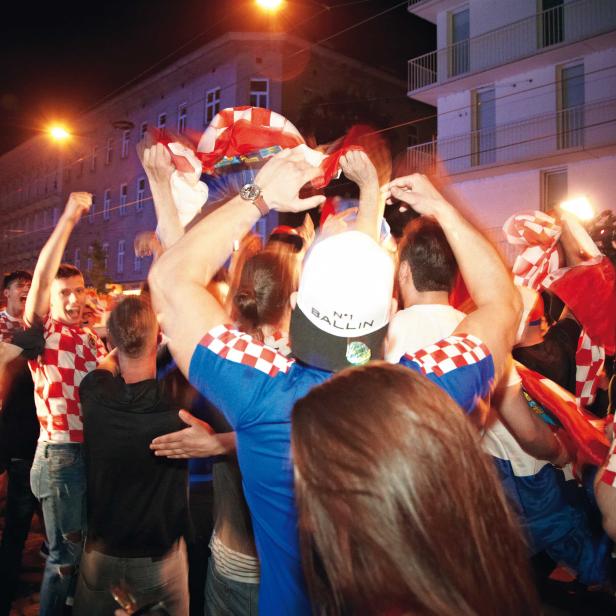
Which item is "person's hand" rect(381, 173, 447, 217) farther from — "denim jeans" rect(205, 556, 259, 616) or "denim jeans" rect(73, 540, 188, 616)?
"denim jeans" rect(73, 540, 188, 616)

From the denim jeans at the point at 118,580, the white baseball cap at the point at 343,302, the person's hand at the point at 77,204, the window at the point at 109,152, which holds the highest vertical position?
the window at the point at 109,152

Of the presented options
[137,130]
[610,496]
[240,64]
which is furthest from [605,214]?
[137,130]

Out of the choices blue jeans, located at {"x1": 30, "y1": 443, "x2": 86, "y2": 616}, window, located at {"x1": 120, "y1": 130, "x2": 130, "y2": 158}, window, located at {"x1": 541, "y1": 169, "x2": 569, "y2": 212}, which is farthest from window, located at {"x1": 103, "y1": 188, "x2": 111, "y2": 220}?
blue jeans, located at {"x1": 30, "y1": 443, "x2": 86, "y2": 616}

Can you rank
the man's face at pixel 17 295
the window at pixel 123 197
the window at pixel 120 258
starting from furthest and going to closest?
1. the window at pixel 120 258
2. the window at pixel 123 197
3. the man's face at pixel 17 295

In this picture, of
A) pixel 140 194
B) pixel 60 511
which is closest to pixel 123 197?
pixel 140 194

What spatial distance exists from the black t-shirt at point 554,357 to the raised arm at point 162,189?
2677mm

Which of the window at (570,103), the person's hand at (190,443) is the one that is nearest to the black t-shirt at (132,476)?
the person's hand at (190,443)

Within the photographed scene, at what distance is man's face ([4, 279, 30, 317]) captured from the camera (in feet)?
16.9

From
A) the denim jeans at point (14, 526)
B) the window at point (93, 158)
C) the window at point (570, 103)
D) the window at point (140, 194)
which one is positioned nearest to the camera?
the denim jeans at point (14, 526)

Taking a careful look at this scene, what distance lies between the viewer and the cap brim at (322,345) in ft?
4.61

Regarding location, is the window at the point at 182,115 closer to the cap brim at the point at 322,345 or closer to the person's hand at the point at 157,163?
the person's hand at the point at 157,163

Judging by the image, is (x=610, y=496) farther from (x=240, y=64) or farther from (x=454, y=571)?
(x=240, y=64)

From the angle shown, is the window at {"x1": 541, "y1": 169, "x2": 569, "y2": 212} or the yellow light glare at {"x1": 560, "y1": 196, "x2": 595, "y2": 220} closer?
the yellow light glare at {"x1": 560, "y1": 196, "x2": 595, "y2": 220}

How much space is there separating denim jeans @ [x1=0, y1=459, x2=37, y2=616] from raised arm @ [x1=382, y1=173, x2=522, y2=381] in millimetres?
3582
